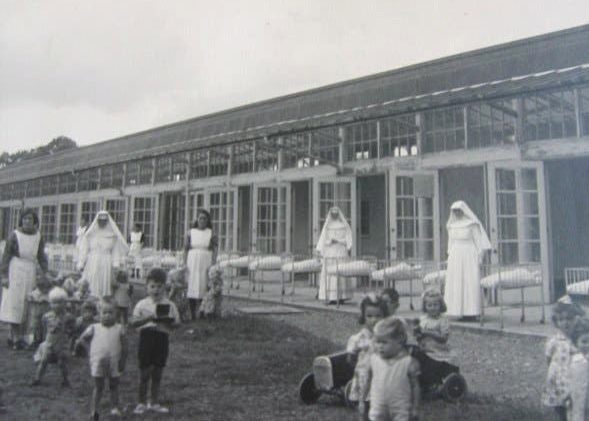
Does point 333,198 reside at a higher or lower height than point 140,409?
higher

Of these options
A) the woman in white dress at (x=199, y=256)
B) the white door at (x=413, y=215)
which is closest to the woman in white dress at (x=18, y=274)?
the woman in white dress at (x=199, y=256)

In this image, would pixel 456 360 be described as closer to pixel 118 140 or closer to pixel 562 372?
pixel 562 372

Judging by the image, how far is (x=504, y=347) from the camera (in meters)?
6.34

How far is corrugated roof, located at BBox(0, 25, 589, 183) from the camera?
9.02 m

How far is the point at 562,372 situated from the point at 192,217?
46.5 ft

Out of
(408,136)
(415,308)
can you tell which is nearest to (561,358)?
(415,308)

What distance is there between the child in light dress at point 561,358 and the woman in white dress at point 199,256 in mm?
5636

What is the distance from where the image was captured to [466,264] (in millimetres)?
7859

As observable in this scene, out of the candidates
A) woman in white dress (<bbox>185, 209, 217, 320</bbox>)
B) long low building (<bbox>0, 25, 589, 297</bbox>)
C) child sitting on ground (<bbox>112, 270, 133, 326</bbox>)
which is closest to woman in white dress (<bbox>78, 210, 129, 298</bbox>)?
child sitting on ground (<bbox>112, 270, 133, 326</bbox>)

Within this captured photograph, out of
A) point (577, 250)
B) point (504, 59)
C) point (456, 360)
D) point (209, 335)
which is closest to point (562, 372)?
point (456, 360)

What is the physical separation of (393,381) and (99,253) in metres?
5.80

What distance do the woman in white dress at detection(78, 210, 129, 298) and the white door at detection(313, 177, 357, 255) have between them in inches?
234

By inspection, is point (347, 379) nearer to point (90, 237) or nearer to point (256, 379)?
point (256, 379)

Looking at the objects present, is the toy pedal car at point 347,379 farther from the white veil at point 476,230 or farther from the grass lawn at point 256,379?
the white veil at point 476,230
